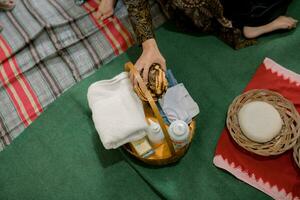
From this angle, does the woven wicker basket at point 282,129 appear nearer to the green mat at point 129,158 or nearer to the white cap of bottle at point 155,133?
the green mat at point 129,158

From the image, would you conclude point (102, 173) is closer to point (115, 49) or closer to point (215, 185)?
point (215, 185)

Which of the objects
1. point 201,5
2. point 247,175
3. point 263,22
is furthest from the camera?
point 263,22

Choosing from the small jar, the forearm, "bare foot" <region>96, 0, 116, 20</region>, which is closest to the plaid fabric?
"bare foot" <region>96, 0, 116, 20</region>

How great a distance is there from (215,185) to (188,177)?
10 centimetres

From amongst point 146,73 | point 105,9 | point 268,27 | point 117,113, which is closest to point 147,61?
point 146,73

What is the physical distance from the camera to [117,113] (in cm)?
101

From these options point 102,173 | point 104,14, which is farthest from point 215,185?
point 104,14

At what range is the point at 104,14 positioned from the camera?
145 cm

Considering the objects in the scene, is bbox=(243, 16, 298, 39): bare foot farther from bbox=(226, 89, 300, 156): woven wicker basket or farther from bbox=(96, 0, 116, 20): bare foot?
bbox=(96, 0, 116, 20): bare foot

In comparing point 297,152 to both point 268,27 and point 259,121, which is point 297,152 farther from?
point 268,27

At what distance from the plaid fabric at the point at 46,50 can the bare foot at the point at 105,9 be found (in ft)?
0.08

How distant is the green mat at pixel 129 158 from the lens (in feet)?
3.74

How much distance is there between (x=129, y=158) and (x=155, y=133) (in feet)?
0.68

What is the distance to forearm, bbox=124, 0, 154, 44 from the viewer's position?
3.85ft
